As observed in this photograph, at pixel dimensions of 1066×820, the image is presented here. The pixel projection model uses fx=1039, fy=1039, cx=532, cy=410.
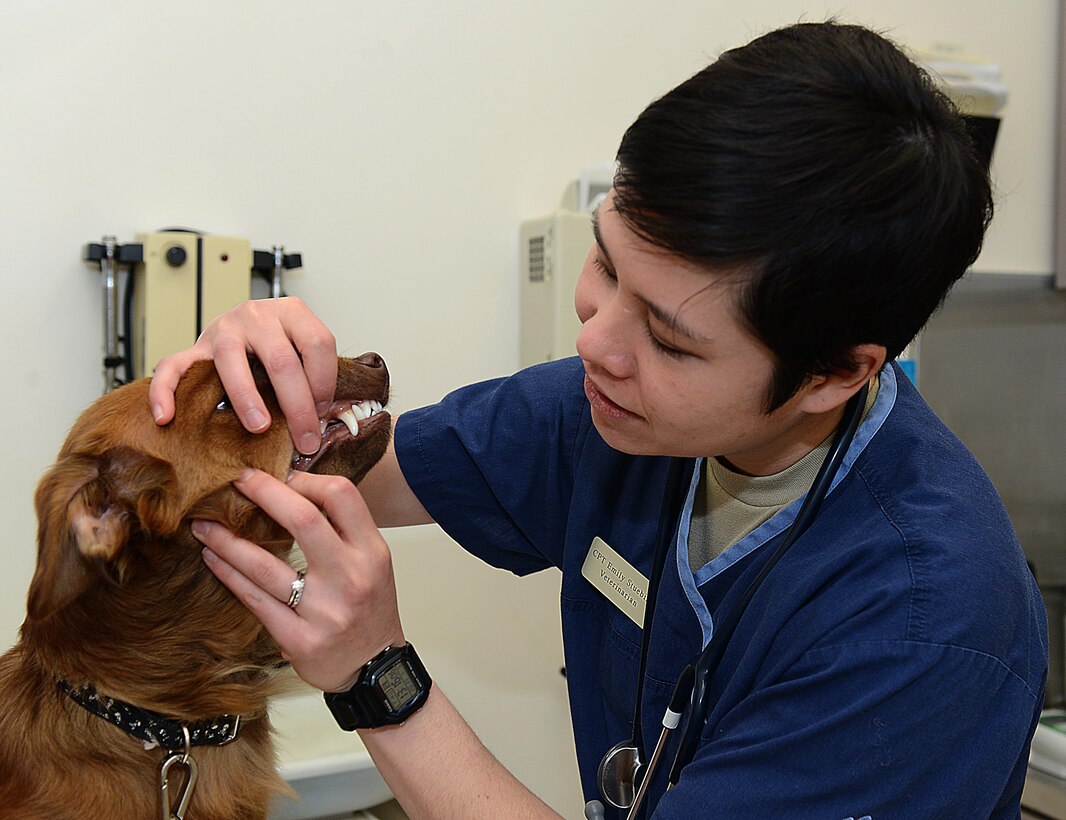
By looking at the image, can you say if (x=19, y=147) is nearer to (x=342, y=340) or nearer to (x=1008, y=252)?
(x=342, y=340)

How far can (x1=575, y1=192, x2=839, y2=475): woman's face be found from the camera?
906 millimetres

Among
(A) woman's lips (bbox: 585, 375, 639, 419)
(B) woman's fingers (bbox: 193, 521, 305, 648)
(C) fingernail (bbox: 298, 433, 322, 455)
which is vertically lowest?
(B) woman's fingers (bbox: 193, 521, 305, 648)

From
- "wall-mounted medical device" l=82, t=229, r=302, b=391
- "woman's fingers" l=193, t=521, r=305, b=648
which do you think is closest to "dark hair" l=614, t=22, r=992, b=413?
"woman's fingers" l=193, t=521, r=305, b=648

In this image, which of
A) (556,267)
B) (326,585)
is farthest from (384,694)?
(556,267)

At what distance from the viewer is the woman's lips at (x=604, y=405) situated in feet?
3.42

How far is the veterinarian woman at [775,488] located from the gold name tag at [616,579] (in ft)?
0.04

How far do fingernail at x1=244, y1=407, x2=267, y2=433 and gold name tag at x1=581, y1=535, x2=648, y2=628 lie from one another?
43 cm

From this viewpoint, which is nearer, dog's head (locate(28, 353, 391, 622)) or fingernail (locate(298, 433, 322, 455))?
dog's head (locate(28, 353, 391, 622))

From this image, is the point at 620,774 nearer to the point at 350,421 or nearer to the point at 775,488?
the point at 775,488

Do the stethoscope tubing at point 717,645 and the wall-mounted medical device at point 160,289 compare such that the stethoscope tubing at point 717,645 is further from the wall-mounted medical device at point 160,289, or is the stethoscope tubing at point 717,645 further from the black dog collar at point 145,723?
the wall-mounted medical device at point 160,289

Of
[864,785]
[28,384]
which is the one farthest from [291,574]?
[28,384]

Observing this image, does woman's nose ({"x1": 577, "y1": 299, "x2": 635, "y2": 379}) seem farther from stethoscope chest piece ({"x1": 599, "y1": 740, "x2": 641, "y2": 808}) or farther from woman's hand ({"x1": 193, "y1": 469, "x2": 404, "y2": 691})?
stethoscope chest piece ({"x1": 599, "y1": 740, "x2": 641, "y2": 808})

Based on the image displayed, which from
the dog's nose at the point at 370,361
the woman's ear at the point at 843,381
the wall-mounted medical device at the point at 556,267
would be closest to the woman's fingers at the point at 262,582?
the dog's nose at the point at 370,361

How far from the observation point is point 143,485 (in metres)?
1.13
